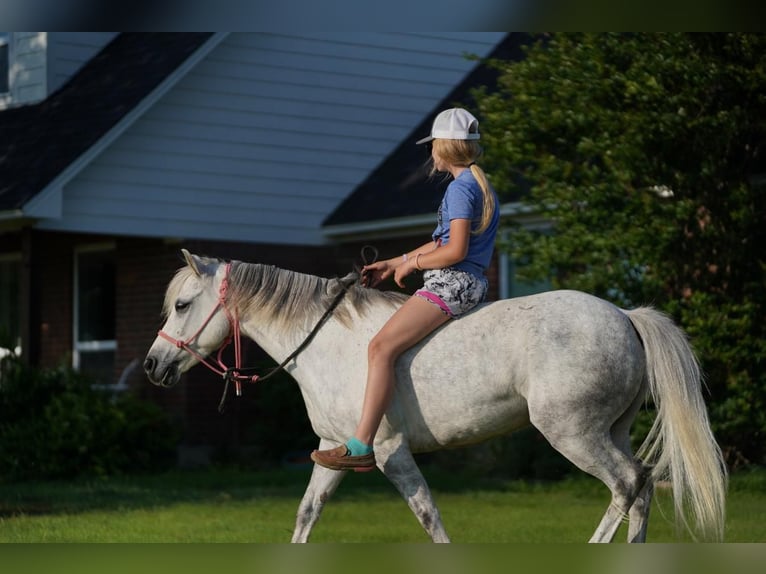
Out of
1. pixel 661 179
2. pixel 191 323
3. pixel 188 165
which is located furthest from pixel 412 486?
pixel 188 165

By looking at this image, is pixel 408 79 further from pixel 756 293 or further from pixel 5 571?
pixel 5 571

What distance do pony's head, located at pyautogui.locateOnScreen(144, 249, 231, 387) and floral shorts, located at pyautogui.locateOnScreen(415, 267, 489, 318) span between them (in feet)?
3.85

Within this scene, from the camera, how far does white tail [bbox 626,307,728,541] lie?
21.5 ft

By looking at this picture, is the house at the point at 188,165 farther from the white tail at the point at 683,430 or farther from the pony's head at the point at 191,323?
the white tail at the point at 683,430

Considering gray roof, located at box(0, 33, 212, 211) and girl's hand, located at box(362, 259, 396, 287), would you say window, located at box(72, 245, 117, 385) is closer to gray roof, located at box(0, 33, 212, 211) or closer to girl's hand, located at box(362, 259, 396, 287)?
gray roof, located at box(0, 33, 212, 211)

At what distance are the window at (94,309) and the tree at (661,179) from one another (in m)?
7.19

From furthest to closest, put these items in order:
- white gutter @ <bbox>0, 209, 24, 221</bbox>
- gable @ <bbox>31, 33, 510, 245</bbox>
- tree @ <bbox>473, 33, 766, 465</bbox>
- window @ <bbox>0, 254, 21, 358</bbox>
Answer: window @ <bbox>0, 254, 21, 358</bbox>, gable @ <bbox>31, 33, 510, 245</bbox>, white gutter @ <bbox>0, 209, 24, 221</bbox>, tree @ <bbox>473, 33, 766, 465</bbox>

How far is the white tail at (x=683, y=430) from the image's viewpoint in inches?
259

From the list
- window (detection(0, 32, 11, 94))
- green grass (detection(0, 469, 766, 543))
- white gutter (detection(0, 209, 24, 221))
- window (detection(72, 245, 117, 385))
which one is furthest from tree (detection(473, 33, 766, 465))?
window (detection(0, 32, 11, 94))

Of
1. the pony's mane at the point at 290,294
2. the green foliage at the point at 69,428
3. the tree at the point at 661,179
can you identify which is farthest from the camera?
the green foliage at the point at 69,428

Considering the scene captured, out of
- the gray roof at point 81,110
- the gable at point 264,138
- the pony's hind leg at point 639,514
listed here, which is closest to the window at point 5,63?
the gray roof at point 81,110

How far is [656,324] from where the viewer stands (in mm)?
6746

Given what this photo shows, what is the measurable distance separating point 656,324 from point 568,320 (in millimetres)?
496
